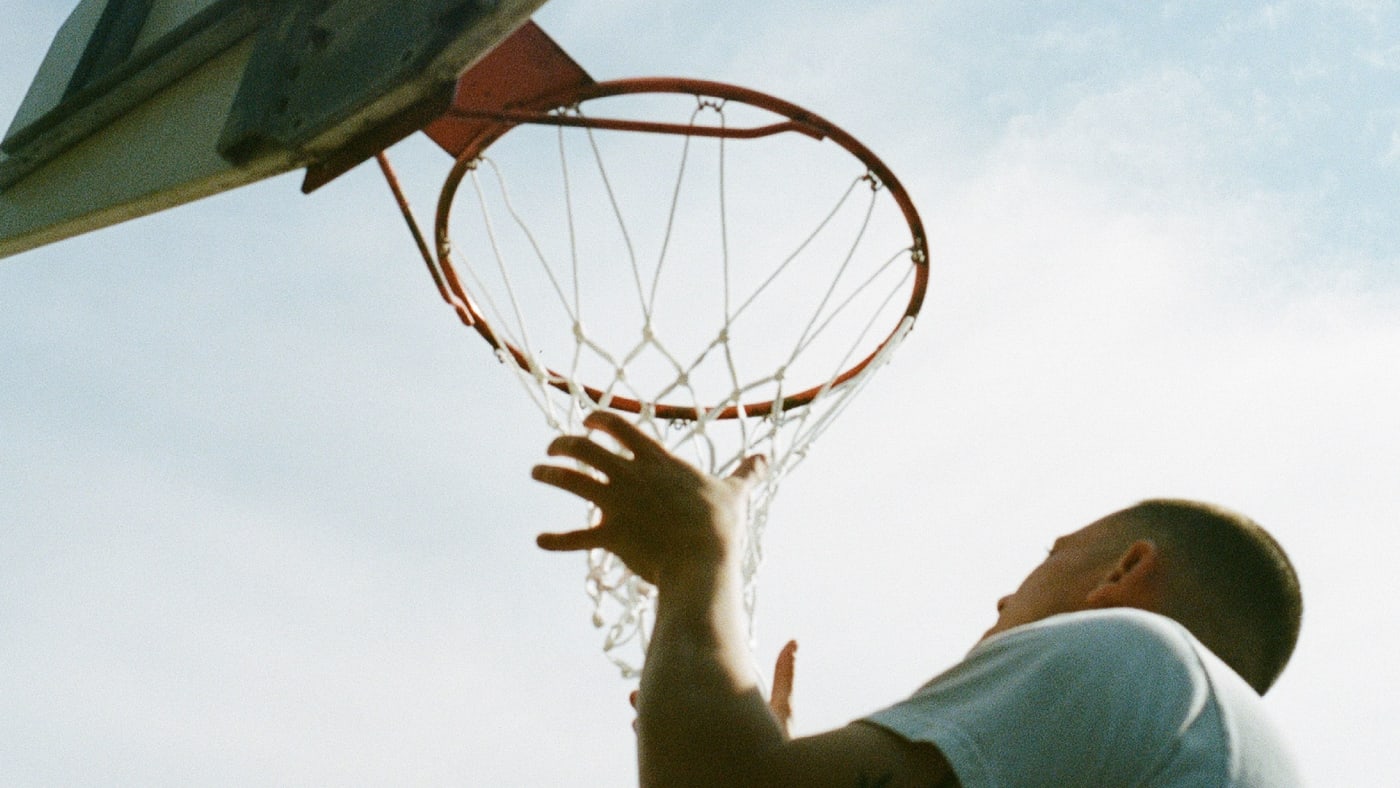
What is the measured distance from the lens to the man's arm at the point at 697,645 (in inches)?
48.6

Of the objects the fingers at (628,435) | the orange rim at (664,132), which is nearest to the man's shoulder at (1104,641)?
the fingers at (628,435)

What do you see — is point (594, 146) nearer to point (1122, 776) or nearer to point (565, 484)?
point (565, 484)

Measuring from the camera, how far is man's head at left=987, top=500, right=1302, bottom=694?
6.03 ft

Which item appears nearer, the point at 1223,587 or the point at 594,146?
the point at 1223,587

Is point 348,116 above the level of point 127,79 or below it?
below

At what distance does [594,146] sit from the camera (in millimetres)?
3242

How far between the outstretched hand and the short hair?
792mm

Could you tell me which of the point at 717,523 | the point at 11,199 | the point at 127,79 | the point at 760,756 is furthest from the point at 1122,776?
the point at 11,199

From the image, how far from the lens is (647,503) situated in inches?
56.7

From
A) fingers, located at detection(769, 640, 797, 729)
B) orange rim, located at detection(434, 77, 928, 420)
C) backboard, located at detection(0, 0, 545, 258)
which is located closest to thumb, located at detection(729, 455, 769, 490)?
backboard, located at detection(0, 0, 545, 258)

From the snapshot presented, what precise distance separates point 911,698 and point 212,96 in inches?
80.2

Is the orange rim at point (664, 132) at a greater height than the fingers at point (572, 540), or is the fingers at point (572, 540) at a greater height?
the orange rim at point (664, 132)

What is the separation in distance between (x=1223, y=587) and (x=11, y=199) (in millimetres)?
2803

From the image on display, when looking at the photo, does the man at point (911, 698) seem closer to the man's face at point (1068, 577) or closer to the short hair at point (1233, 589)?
the short hair at point (1233, 589)
